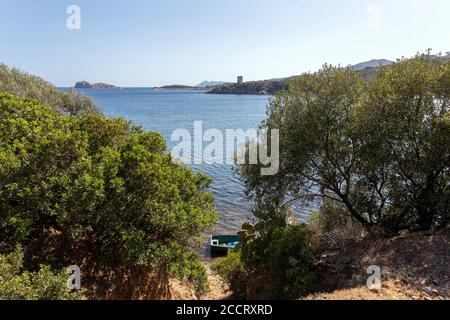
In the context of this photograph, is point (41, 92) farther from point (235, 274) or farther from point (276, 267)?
point (276, 267)

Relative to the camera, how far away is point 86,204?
14.4 m

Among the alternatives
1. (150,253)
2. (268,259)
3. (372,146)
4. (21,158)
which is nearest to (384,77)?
(372,146)

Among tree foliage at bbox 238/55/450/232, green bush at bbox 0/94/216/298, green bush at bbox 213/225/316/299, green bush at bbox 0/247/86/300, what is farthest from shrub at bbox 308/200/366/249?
green bush at bbox 0/247/86/300

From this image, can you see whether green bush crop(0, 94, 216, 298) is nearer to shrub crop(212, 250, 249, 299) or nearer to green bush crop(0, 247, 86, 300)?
green bush crop(0, 247, 86, 300)

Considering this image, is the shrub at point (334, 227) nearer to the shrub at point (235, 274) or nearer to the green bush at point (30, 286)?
the shrub at point (235, 274)

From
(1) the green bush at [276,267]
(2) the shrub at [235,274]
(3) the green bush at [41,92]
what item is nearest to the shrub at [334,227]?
(1) the green bush at [276,267]

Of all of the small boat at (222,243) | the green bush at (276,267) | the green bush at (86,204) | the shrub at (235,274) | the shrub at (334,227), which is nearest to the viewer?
the green bush at (86,204)

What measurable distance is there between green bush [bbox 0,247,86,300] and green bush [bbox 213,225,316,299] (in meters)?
9.35

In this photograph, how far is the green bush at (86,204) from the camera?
47.0ft

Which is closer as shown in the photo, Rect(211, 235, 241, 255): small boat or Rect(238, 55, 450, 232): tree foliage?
Rect(238, 55, 450, 232): tree foliage

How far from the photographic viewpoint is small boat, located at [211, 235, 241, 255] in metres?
33.8

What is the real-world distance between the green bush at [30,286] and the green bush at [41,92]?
137ft

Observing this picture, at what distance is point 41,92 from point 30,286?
52822 millimetres
